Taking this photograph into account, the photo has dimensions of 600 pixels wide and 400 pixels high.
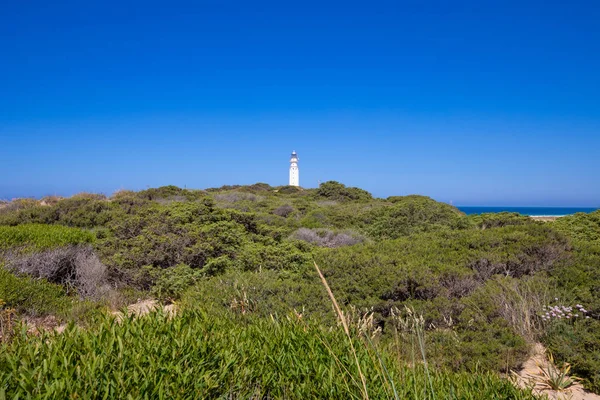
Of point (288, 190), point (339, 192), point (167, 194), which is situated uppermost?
point (288, 190)

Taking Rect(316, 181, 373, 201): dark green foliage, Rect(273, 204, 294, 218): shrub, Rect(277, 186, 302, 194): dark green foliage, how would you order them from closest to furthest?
Rect(273, 204, 294, 218): shrub, Rect(316, 181, 373, 201): dark green foliage, Rect(277, 186, 302, 194): dark green foliage

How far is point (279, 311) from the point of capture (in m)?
5.36

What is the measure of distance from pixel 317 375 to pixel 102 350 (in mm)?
1418

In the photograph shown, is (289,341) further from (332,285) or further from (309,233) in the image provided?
(309,233)

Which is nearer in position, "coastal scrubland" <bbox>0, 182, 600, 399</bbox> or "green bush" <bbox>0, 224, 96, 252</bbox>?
"coastal scrubland" <bbox>0, 182, 600, 399</bbox>

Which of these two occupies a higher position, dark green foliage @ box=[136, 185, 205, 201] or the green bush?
dark green foliage @ box=[136, 185, 205, 201]

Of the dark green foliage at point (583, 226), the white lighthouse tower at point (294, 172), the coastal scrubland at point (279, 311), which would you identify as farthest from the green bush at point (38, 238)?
the white lighthouse tower at point (294, 172)

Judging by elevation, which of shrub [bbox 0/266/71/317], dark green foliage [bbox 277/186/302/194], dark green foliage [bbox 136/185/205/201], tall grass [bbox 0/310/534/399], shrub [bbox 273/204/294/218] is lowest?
shrub [bbox 0/266/71/317]

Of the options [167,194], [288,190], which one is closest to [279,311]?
[167,194]

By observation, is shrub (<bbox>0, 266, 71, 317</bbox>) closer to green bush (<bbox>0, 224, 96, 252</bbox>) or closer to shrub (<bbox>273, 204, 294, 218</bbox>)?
green bush (<bbox>0, 224, 96, 252</bbox>)

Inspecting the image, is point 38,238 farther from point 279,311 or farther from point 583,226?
point 583,226

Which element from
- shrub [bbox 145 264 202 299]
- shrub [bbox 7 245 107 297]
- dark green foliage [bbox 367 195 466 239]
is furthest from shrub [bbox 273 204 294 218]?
shrub [bbox 145 264 202 299]

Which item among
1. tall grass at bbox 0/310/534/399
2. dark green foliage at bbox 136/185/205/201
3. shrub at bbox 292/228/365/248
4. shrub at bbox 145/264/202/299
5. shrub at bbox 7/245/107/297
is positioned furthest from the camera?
dark green foliage at bbox 136/185/205/201

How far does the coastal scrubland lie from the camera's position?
7.80 feet
